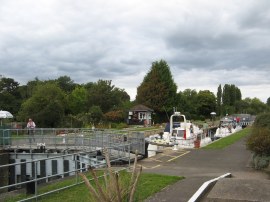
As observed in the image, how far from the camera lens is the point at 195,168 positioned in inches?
707

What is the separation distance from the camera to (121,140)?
2594 cm

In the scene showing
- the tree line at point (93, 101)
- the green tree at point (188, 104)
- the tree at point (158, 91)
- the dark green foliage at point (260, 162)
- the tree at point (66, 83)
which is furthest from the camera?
the tree at point (66, 83)

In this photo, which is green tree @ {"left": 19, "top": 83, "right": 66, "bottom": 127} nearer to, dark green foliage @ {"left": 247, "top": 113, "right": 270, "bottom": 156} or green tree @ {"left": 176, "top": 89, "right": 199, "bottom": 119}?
dark green foliage @ {"left": 247, "top": 113, "right": 270, "bottom": 156}

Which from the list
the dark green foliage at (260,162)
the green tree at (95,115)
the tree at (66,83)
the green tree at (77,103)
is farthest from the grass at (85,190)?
the tree at (66,83)

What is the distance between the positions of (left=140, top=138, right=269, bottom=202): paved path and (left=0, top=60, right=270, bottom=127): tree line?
2997 centimetres

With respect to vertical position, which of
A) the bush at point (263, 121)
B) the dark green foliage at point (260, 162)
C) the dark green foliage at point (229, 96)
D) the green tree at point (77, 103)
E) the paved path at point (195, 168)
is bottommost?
the paved path at point (195, 168)

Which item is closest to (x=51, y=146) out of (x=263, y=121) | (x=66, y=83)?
(x=263, y=121)

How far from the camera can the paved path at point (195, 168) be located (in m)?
11.7

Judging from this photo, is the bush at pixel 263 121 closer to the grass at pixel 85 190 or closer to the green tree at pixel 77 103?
the grass at pixel 85 190

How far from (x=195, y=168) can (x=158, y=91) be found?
63266mm

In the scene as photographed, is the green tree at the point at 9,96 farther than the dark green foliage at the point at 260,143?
Yes

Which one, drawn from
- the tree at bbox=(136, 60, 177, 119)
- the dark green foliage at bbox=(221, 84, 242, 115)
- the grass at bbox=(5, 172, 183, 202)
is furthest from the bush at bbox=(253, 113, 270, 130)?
the dark green foliage at bbox=(221, 84, 242, 115)

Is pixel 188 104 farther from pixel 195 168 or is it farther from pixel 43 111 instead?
pixel 195 168

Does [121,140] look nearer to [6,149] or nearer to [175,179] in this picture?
[6,149]
